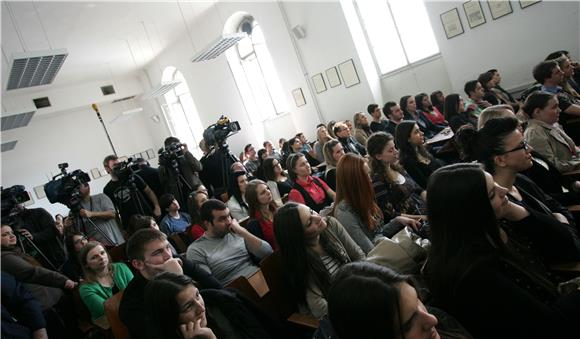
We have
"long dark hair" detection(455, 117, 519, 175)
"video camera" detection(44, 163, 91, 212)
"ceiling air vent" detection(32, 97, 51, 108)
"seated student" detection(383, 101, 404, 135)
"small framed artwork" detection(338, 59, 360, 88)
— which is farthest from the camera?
"ceiling air vent" detection(32, 97, 51, 108)

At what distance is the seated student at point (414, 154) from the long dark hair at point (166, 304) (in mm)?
2147

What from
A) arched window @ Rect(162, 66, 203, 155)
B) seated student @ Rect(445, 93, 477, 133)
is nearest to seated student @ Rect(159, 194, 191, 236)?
seated student @ Rect(445, 93, 477, 133)

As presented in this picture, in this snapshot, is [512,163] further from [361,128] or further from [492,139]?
[361,128]

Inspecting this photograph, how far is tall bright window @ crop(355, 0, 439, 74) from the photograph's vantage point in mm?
6344

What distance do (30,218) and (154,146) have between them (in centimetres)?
975

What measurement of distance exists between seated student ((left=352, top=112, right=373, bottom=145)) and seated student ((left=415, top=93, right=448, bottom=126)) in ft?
2.71

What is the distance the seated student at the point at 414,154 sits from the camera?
3.06 metres

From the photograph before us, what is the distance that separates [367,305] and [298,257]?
0.90 meters

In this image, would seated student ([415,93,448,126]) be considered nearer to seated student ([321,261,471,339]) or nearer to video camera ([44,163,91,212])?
video camera ([44,163,91,212])

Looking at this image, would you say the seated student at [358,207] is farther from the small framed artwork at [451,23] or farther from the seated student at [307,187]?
the small framed artwork at [451,23]

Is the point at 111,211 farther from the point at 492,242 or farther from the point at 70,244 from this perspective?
the point at 492,242

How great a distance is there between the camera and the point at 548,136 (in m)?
2.56

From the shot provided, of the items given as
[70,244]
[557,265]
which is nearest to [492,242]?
[557,265]

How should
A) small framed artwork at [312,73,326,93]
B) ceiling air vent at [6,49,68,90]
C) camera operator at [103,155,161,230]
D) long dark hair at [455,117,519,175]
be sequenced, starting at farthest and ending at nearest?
1. small framed artwork at [312,73,326,93]
2. ceiling air vent at [6,49,68,90]
3. camera operator at [103,155,161,230]
4. long dark hair at [455,117,519,175]
